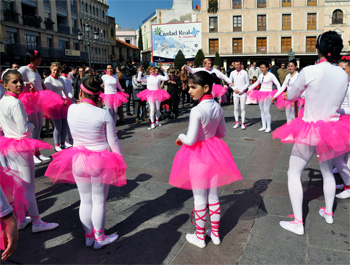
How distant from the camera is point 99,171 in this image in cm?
313

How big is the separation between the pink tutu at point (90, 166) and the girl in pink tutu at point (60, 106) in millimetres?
4126

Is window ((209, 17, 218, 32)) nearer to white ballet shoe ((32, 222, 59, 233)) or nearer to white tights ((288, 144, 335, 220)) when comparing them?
white tights ((288, 144, 335, 220))

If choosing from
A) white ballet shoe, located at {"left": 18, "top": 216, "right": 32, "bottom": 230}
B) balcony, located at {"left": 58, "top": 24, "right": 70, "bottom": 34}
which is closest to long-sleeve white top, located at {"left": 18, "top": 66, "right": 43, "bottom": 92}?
white ballet shoe, located at {"left": 18, "top": 216, "right": 32, "bottom": 230}

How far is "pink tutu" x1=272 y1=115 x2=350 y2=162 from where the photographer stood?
3.29 metres

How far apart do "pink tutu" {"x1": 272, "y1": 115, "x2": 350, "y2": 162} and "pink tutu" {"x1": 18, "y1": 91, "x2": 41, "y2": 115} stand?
5059mm

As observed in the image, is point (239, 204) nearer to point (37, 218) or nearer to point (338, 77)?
point (338, 77)

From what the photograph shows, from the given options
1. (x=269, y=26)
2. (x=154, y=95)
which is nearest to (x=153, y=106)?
(x=154, y=95)

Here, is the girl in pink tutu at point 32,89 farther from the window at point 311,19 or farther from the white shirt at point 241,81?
the window at point 311,19

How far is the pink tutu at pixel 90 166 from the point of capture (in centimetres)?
310

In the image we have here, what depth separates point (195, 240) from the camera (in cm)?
332

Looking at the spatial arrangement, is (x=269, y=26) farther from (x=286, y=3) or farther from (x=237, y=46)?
(x=237, y=46)

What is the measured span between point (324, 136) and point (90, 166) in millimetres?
2527

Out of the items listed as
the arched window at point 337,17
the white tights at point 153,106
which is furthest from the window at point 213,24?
the white tights at point 153,106

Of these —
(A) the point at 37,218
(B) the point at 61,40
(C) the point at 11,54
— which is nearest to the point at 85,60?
(B) the point at 61,40
